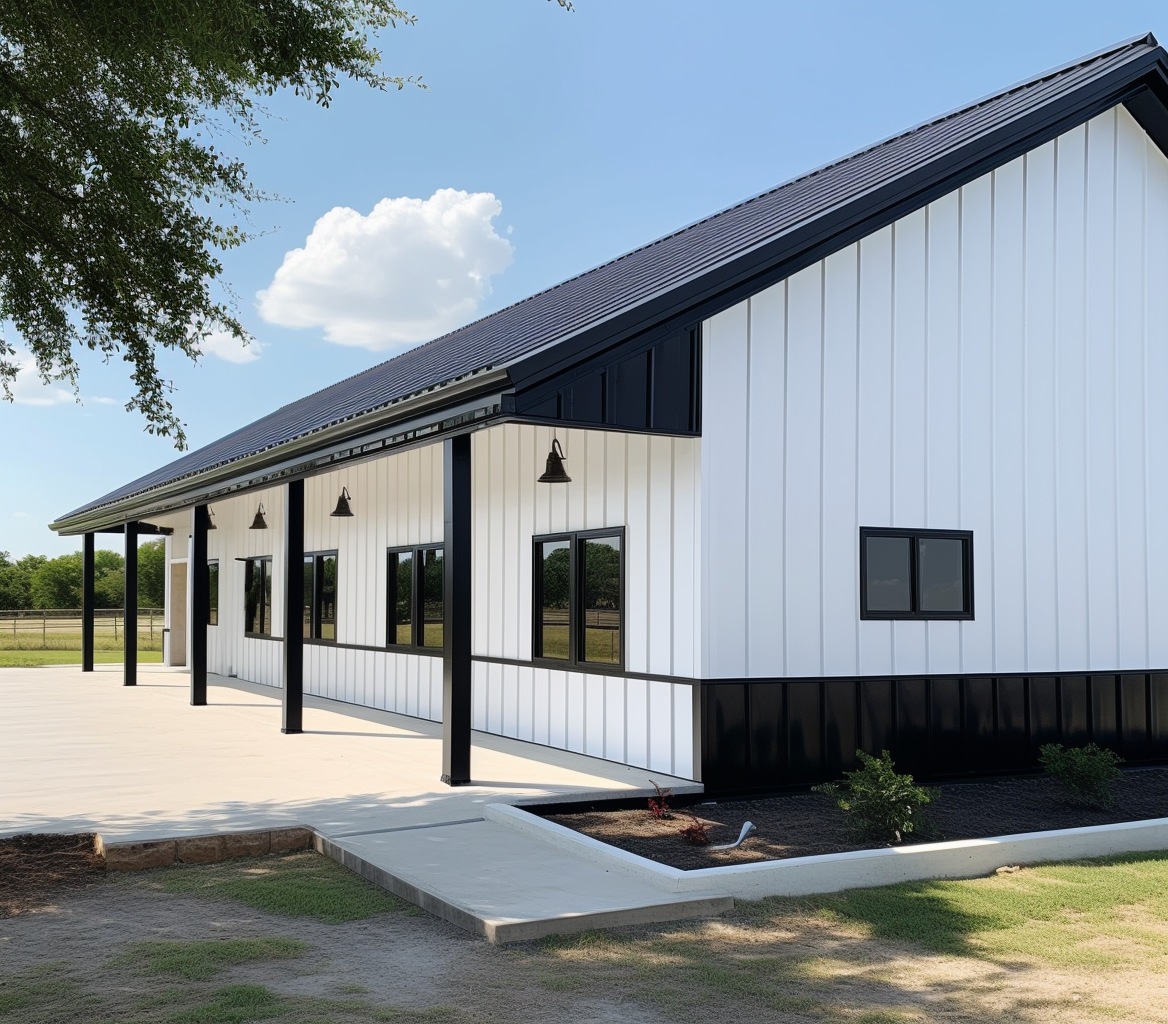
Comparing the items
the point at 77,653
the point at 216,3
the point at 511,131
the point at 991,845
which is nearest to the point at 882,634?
the point at 991,845

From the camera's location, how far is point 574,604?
11391 millimetres

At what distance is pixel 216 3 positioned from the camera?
820cm

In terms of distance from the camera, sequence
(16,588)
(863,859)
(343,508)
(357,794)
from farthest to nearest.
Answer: (16,588) < (343,508) < (357,794) < (863,859)

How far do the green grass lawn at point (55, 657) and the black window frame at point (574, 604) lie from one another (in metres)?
18.7

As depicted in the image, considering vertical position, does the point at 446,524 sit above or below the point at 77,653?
above

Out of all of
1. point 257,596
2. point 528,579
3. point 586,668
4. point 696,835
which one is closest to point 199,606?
point 257,596

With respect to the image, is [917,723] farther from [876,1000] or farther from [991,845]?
[876,1000]

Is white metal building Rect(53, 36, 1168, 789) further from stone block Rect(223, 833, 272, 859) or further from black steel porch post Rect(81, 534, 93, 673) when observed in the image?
black steel porch post Rect(81, 534, 93, 673)

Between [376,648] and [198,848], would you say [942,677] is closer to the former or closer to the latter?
[198,848]

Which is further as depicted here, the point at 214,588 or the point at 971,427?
the point at 214,588

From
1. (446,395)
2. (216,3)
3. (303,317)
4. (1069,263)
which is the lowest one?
(446,395)

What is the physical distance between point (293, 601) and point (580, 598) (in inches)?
143

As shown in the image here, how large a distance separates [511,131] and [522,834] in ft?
70.6

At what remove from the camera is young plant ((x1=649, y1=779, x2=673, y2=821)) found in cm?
849
